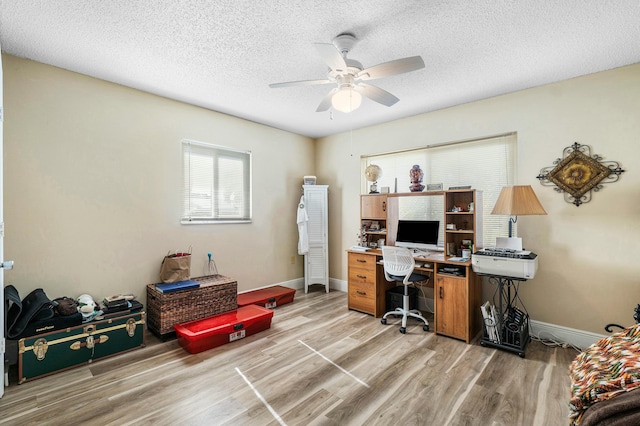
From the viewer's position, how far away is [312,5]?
6.43 ft

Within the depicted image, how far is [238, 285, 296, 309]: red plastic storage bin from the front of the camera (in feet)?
13.2

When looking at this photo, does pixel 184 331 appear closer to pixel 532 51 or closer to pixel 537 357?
pixel 537 357

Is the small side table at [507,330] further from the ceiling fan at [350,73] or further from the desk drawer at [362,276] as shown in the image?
the ceiling fan at [350,73]

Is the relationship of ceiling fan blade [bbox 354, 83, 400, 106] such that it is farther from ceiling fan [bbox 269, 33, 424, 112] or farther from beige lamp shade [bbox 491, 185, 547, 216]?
beige lamp shade [bbox 491, 185, 547, 216]

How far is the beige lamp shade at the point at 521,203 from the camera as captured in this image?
9.04ft

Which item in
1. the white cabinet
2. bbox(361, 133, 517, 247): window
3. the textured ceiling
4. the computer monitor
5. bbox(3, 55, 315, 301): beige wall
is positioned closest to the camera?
the textured ceiling

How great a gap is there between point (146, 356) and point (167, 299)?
21.6 inches

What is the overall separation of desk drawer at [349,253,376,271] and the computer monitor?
1.53 ft

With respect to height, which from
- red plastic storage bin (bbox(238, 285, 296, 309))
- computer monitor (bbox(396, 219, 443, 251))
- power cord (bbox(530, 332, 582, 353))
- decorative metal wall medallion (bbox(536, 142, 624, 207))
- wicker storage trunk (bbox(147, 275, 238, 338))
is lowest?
power cord (bbox(530, 332, 582, 353))

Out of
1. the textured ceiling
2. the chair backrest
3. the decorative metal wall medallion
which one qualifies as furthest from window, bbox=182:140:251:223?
the decorative metal wall medallion

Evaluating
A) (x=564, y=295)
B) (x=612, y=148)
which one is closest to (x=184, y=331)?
(x=564, y=295)

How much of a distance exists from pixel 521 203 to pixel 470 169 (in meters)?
1.10

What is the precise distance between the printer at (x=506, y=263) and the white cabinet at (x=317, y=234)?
2.49m

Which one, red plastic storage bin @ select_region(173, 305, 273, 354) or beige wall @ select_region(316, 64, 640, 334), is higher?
beige wall @ select_region(316, 64, 640, 334)
